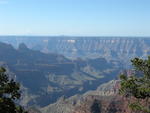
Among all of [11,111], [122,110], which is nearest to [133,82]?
[11,111]

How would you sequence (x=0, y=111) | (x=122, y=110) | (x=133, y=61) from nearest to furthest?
(x=0, y=111) → (x=133, y=61) → (x=122, y=110)

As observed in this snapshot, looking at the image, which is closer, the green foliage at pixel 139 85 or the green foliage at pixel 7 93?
the green foliage at pixel 7 93

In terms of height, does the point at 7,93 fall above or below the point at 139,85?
below

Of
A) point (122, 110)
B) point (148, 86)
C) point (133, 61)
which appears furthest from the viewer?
point (122, 110)

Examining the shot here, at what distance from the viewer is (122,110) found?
189 metres

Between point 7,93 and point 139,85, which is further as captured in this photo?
point 139,85

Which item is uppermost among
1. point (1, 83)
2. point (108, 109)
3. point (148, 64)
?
Answer: point (148, 64)

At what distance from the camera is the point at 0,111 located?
3459 cm

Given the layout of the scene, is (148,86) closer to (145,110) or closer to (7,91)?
(145,110)

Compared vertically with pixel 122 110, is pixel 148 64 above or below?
above

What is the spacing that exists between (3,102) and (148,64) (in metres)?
16.4

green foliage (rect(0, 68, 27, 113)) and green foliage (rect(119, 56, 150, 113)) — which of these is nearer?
green foliage (rect(0, 68, 27, 113))

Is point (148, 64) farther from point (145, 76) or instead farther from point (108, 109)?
point (108, 109)

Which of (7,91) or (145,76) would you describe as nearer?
(7,91)
